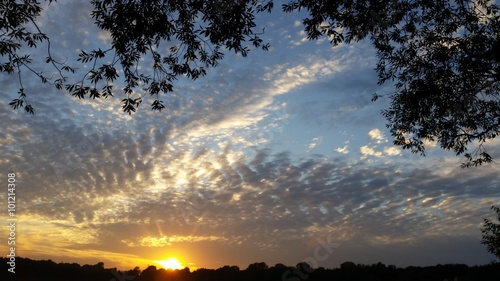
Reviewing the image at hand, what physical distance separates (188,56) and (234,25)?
103 inches

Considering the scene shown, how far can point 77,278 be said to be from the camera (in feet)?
77.5

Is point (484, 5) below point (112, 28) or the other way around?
the other way around

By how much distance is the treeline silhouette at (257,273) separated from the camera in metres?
15.4

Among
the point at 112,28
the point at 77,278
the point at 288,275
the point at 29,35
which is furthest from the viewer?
the point at 77,278

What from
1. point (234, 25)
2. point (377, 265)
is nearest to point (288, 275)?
point (377, 265)

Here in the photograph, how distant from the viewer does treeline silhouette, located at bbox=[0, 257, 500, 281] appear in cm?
1545

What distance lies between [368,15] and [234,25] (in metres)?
4.25

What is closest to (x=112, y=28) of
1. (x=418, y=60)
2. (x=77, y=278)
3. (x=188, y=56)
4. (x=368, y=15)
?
(x=188, y=56)

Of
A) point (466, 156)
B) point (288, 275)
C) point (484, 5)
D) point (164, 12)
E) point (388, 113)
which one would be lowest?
point (288, 275)

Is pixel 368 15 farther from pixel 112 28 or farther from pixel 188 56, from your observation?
pixel 112 28

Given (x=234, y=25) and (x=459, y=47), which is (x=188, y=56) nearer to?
(x=234, y=25)

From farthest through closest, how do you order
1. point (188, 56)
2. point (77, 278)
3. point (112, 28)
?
point (77, 278)
point (188, 56)
point (112, 28)

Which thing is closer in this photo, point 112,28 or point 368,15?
point 112,28

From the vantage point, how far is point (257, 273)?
2112cm
